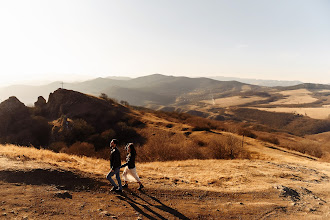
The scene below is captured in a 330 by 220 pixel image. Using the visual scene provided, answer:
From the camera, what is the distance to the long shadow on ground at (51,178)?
8.14 m

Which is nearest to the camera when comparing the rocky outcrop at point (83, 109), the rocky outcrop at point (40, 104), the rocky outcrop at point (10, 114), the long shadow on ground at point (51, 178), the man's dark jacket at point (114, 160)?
the man's dark jacket at point (114, 160)

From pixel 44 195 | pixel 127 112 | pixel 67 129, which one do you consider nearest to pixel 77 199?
pixel 44 195

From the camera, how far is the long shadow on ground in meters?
8.14

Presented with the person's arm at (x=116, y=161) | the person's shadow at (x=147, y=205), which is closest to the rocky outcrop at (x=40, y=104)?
the person's arm at (x=116, y=161)

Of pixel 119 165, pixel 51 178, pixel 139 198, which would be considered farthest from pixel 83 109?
pixel 139 198

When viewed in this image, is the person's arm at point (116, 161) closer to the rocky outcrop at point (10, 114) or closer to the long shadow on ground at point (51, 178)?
the long shadow on ground at point (51, 178)

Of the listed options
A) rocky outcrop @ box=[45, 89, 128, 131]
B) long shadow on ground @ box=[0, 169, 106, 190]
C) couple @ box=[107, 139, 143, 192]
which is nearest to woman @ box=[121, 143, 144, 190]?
couple @ box=[107, 139, 143, 192]

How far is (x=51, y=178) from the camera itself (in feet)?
28.6

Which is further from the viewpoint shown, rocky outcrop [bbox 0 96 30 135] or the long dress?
rocky outcrop [bbox 0 96 30 135]

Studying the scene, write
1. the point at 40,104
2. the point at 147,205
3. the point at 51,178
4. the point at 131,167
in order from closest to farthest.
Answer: the point at 147,205 < the point at 131,167 < the point at 51,178 < the point at 40,104

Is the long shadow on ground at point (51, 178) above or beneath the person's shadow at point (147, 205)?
above

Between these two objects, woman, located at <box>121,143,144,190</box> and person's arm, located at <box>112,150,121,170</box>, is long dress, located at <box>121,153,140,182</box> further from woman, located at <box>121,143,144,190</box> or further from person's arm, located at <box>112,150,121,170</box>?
person's arm, located at <box>112,150,121,170</box>

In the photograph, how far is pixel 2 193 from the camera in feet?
22.4

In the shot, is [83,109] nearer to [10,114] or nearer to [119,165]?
[10,114]
